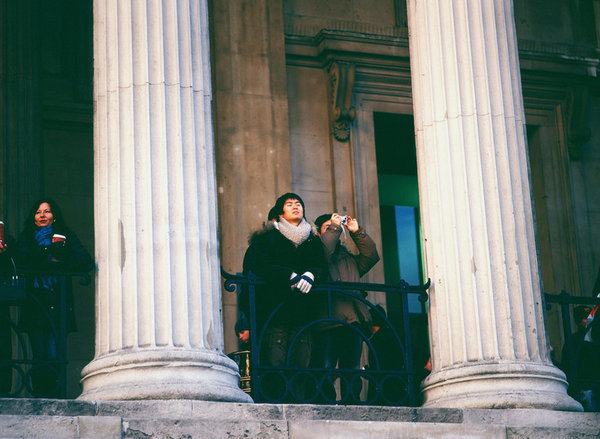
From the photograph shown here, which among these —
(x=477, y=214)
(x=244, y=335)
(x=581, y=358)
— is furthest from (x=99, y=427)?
(x=581, y=358)

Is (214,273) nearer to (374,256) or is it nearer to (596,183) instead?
(374,256)

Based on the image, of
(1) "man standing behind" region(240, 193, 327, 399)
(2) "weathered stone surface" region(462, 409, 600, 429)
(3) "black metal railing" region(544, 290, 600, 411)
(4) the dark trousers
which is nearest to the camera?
(2) "weathered stone surface" region(462, 409, 600, 429)

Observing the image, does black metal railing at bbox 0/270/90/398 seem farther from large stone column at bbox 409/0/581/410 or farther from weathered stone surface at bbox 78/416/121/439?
large stone column at bbox 409/0/581/410

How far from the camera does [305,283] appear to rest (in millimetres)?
13031

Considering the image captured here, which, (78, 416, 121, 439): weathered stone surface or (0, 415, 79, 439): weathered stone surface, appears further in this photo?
(78, 416, 121, 439): weathered stone surface

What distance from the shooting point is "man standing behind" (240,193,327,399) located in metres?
13.1

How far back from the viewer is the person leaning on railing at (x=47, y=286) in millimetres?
12703

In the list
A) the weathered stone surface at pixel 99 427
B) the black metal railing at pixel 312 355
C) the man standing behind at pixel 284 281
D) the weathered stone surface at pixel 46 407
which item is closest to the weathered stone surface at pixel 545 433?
the black metal railing at pixel 312 355

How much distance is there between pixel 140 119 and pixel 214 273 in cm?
165

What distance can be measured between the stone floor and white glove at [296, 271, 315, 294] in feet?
4.79

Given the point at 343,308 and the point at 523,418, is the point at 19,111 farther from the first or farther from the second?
the point at 523,418

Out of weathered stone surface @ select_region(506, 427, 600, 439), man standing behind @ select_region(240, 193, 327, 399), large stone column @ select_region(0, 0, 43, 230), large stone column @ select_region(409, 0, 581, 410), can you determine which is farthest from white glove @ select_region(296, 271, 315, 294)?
large stone column @ select_region(0, 0, 43, 230)

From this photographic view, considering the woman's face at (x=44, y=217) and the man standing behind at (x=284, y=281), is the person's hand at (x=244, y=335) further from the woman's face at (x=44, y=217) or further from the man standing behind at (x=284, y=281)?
the woman's face at (x=44, y=217)

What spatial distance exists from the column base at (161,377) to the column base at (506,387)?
2.30 meters
